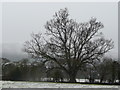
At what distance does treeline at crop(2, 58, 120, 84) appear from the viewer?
2323cm

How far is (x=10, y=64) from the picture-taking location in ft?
80.5

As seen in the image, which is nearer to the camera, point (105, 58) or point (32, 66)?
point (32, 66)

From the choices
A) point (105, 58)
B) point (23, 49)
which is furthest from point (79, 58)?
point (23, 49)

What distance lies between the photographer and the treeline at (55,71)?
2323cm

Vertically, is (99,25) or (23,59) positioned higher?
(99,25)

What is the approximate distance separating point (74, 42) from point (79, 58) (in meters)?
2.15

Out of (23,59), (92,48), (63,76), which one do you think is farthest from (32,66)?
(92,48)

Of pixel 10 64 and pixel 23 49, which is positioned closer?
pixel 10 64

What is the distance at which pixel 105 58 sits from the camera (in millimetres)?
25844

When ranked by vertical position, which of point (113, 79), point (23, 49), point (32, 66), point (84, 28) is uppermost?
point (84, 28)

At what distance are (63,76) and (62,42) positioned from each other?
4.17 meters

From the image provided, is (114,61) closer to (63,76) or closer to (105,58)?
(105,58)

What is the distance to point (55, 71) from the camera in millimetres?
23688

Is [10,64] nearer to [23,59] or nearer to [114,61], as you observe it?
[23,59]
